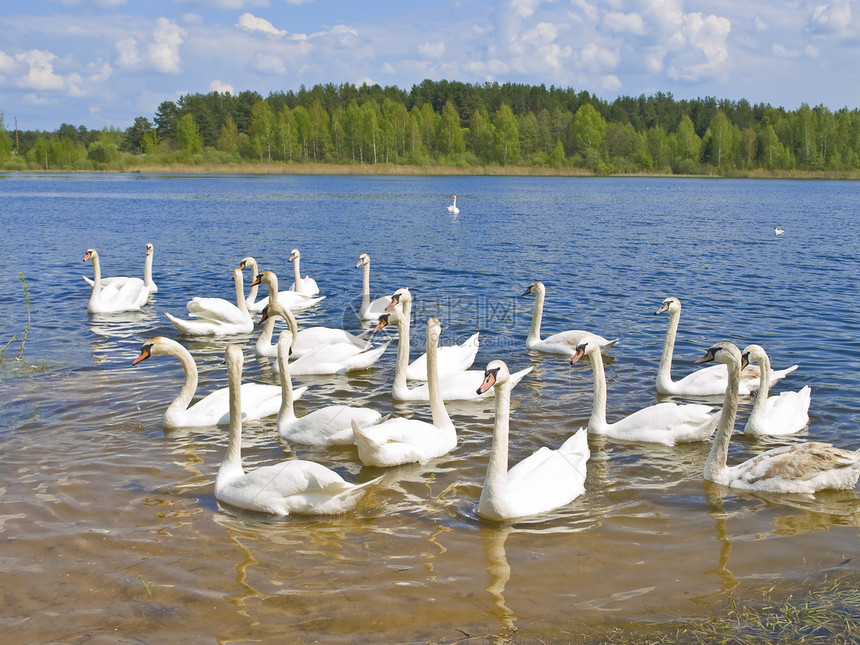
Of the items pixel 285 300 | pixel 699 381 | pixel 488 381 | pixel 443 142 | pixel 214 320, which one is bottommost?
pixel 699 381

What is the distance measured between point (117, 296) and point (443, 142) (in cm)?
10582

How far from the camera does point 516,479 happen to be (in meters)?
5.89

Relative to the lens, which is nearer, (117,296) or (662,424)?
(662,424)

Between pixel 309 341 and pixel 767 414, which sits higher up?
pixel 309 341

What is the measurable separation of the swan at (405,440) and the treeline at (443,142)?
98.2m

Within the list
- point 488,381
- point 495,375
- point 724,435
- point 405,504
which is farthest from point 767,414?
point 405,504

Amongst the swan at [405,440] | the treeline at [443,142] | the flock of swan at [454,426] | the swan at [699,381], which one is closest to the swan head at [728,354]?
the flock of swan at [454,426]

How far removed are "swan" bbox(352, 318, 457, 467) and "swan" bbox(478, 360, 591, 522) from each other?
3.70 feet

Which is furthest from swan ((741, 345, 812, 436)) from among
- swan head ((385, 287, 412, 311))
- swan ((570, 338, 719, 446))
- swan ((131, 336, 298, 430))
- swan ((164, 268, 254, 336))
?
swan ((164, 268, 254, 336))

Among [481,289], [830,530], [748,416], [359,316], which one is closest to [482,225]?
[481,289]

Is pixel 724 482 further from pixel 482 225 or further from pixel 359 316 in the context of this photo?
pixel 482 225

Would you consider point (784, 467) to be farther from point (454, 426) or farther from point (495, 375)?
point (454, 426)

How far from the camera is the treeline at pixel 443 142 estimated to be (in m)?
107

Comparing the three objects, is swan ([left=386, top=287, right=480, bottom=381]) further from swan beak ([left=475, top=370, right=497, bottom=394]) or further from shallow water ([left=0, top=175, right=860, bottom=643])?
swan beak ([left=475, top=370, right=497, bottom=394])
